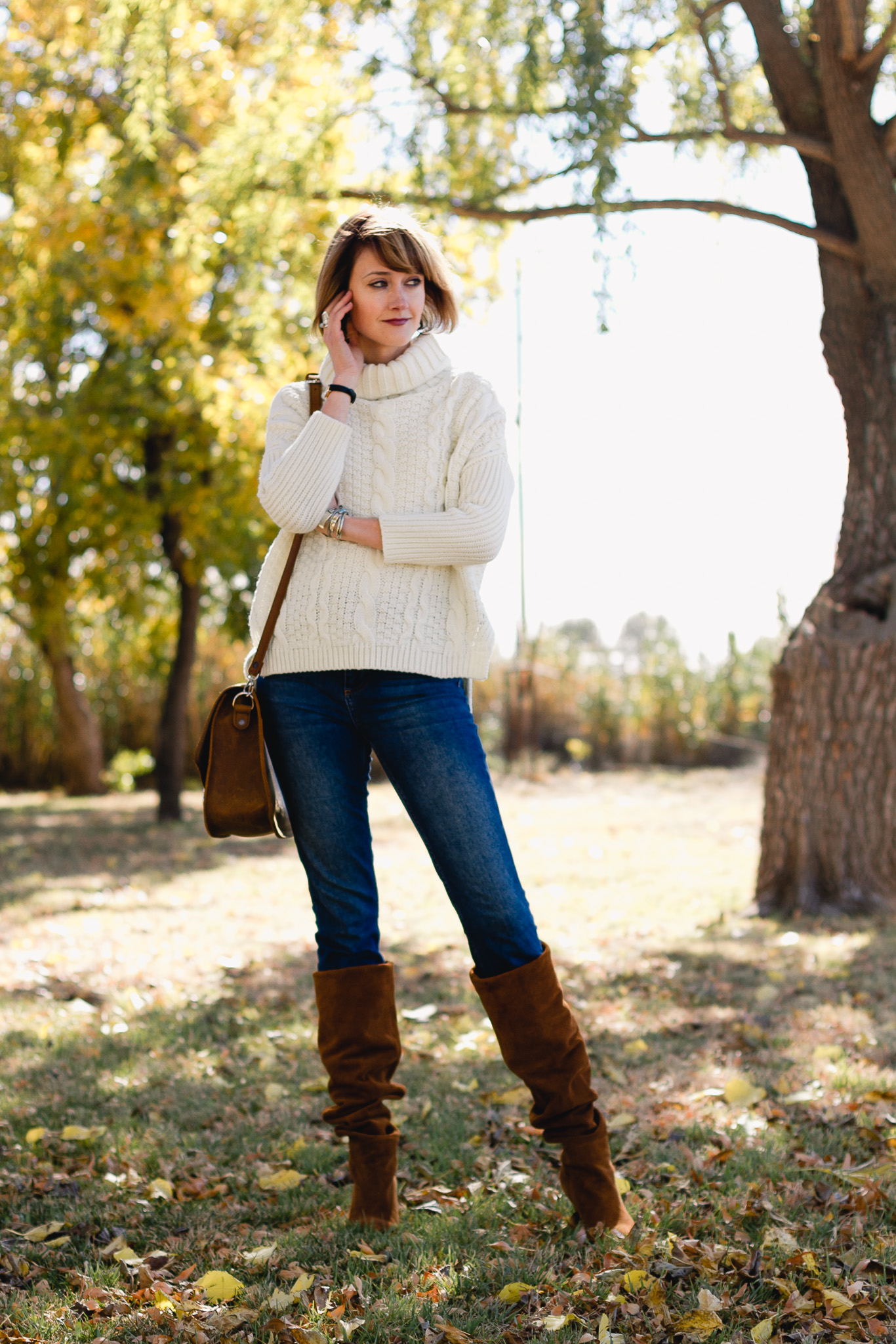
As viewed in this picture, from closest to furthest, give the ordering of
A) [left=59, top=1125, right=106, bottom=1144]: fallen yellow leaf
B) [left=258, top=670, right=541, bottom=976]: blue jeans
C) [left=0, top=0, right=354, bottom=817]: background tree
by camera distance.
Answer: [left=258, top=670, right=541, bottom=976]: blue jeans → [left=59, top=1125, right=106, bottom=1144]: fallen yellow leaf → [left=0, top=0, right=354, bottom=817]: background tree

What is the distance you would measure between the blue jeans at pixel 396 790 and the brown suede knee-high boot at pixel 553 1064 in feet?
0.14

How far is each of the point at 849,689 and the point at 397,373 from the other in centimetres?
340

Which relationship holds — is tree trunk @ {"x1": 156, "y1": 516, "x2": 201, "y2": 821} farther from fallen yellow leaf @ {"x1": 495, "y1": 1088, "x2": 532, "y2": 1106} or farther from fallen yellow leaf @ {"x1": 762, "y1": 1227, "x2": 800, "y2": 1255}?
fallen yellow leaf @ {"x1": 762, "y1": 1227, "x2": 800, "y2": 1255}

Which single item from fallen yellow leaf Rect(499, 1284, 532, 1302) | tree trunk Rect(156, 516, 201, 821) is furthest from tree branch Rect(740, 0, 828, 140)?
tree trunk Rect(156, 516, 201, 821)

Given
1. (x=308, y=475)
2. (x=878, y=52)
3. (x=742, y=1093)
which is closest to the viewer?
(x=308, y=475)

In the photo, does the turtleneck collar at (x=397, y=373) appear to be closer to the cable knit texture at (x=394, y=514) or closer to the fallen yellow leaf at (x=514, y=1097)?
the cable knit texture at (x=394, y=514)

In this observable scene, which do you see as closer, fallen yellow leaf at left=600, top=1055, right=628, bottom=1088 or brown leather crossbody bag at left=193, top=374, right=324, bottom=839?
brown leather crossbody bag at left=193, top=374, right=324, bottom=839

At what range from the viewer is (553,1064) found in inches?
84.1

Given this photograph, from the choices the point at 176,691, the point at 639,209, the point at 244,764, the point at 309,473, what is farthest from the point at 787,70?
the point at 176,691

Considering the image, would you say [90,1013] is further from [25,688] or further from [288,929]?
[25,688]

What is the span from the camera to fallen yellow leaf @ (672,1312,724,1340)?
1884mm

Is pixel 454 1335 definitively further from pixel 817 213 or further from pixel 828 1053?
pixel 817 213

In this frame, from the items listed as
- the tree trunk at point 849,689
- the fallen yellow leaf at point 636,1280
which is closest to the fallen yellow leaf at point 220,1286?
the fallen yellow leaf at point 636,1280

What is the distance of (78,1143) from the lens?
2783 millimetres
